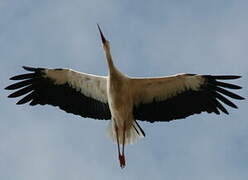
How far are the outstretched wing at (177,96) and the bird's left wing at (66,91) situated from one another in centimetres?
61

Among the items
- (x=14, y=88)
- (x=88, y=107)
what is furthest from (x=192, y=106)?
(x=14, y=88)

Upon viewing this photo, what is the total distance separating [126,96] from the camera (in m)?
18.8

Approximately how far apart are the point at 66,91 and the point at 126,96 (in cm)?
116

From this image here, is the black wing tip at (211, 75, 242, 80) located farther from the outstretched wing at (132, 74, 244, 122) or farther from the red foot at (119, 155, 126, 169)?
the red foot at (119, 155, 126, 169)

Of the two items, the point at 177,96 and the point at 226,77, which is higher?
the point at 226,77

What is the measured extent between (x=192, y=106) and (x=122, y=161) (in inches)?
57.2

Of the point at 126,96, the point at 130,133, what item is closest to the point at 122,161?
the point at 130,133

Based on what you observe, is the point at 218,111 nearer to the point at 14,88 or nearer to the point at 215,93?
the point at 215,93

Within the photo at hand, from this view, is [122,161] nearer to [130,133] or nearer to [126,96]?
[130,133]

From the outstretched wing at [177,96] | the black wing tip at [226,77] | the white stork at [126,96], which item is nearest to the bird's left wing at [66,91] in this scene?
the white stork at [126,96]

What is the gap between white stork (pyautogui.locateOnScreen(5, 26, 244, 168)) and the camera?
18984 mm

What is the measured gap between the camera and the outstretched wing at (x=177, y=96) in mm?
18984

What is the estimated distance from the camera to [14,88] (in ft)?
62.8

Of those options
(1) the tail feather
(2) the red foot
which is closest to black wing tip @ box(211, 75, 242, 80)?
(1) the tail feather
